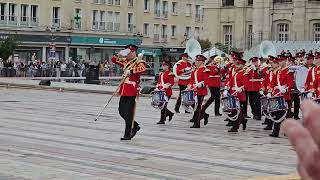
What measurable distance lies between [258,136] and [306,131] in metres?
14.0

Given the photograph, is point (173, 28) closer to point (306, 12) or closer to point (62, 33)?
point (62, 33)

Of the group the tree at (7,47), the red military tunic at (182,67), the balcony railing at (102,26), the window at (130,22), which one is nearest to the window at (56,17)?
the balcony railing at (102,26)

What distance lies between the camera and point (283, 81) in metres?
15.2

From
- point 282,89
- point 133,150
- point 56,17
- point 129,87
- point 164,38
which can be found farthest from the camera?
point 164,38

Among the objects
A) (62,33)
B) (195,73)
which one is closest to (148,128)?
(195,73)

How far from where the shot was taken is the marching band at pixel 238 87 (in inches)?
536

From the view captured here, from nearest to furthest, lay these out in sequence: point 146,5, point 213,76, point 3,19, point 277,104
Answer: point 277,104, point 213,76, point 3,19, point 146,5

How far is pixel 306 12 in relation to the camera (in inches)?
2279

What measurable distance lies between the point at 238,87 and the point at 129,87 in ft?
12.9

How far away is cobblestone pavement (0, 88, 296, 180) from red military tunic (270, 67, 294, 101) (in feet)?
3.56

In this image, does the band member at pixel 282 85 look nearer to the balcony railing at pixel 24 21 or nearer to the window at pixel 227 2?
the window at pixel 227 2

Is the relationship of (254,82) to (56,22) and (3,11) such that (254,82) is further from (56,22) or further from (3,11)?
(56,22)

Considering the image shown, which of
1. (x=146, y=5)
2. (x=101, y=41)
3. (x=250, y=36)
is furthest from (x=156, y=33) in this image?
(x=250, y=36)

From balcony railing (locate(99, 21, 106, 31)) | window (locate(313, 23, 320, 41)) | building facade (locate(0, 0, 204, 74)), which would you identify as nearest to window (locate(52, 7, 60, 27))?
building facade (locate(0, 0, 204, 74))
